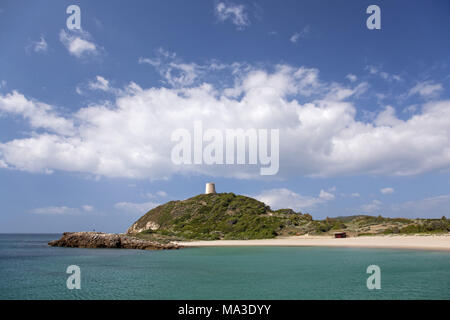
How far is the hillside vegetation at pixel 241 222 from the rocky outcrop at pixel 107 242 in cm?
916

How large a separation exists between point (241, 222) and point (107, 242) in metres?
38.6

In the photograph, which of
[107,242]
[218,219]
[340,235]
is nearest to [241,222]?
[218,219]

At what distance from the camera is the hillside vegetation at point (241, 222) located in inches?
2755

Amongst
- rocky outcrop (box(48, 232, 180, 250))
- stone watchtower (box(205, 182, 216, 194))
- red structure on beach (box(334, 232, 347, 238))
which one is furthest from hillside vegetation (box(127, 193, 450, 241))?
rocky outcrop (box(48, 232, 180, 250))

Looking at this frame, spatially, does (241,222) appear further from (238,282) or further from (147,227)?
(238,282)

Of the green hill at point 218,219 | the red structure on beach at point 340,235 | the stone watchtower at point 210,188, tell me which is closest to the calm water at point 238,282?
the red structure on beach at point 340,235

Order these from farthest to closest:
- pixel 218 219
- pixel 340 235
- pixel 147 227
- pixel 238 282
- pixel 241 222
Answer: pixel 147 227, pixel 218 219, pixel 241 222, pixel 340 235, pixel 238 282

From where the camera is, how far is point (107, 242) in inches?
2414

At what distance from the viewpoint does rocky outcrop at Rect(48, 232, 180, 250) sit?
58.2 m

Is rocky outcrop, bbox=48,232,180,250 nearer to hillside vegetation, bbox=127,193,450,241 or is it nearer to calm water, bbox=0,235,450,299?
hillside vegetation, bbox=127,193,450,241
